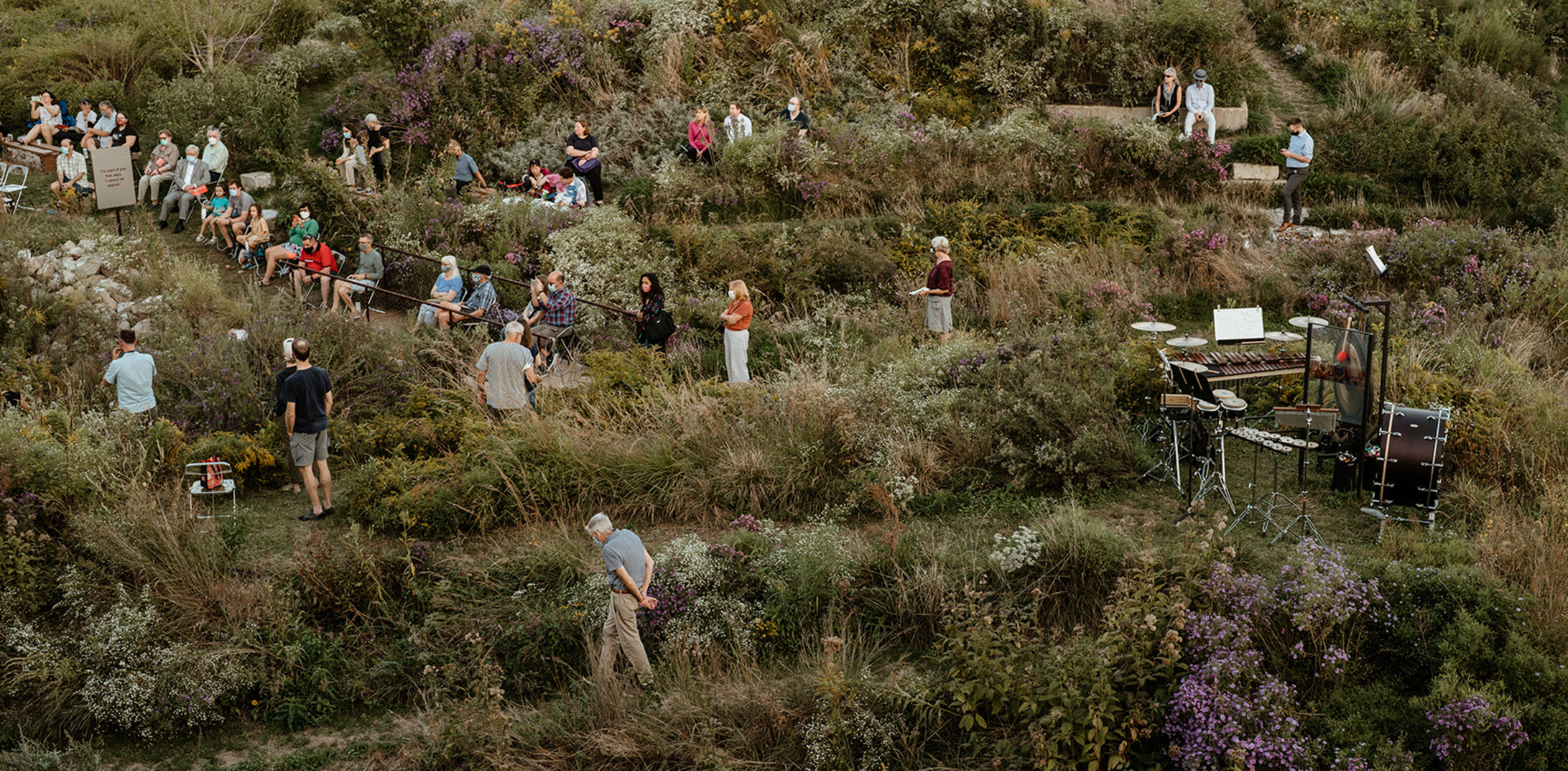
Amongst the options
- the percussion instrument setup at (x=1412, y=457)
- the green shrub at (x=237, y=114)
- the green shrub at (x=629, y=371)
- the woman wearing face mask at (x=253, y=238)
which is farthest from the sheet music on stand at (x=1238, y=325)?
the green shrub at (x=237, y=114)

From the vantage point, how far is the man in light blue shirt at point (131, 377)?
40.1 ft

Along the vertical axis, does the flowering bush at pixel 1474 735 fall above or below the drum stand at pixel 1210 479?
below

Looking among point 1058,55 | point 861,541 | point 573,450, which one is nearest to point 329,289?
point 573,450

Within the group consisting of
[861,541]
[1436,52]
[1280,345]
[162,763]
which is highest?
[1436,52]

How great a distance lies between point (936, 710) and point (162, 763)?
17.6ft

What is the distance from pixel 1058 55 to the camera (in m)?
20.5

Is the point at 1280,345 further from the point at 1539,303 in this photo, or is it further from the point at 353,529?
the point at 353,529

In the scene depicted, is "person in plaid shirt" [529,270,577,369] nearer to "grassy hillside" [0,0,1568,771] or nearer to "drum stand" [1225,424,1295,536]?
"grassy hillside" [0,0,1568,771]

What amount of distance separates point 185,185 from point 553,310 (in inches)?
324

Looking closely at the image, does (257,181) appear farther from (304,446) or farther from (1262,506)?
(1262,506)

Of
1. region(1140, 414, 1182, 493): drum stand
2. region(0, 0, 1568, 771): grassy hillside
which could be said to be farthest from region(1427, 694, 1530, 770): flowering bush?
region(1140, 414, 1182, 493): drum stand

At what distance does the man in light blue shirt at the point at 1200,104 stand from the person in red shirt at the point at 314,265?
12.3 m

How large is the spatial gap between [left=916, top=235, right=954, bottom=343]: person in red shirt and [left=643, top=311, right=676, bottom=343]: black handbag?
277 cm

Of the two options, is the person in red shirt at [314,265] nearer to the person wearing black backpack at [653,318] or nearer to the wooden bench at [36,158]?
the person wearing black backpack at [653,318]
